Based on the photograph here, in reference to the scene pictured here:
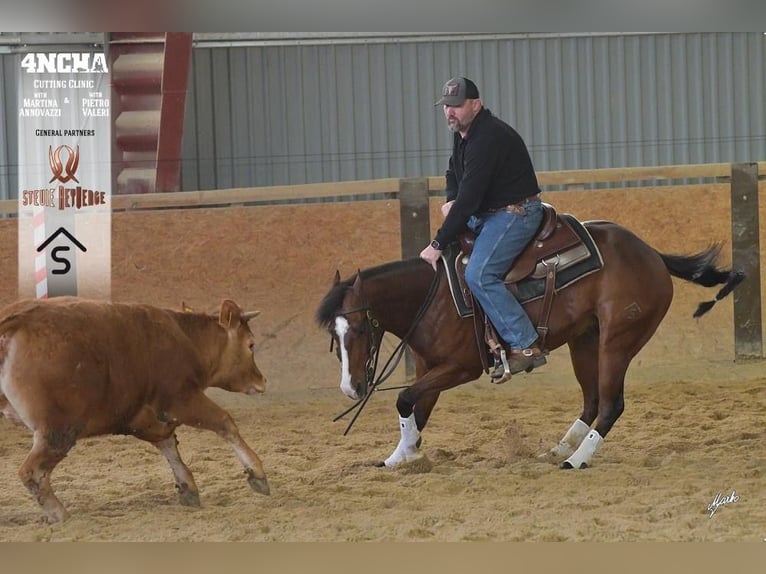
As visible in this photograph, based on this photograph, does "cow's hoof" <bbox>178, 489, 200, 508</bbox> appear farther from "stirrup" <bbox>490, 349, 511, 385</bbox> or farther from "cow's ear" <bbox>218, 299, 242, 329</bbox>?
"stirrup" <bbox>490, 349, 511, 385</bbox>

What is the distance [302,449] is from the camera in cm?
614

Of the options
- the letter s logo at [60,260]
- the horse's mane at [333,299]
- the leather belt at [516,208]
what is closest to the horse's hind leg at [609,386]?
the leather belt at [516,208]

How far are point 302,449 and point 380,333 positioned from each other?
0.79 meters

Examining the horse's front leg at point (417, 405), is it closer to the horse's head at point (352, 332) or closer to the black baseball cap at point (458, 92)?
the horse's head at point (352, 332)

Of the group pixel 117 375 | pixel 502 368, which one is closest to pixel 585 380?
pixel 502 368

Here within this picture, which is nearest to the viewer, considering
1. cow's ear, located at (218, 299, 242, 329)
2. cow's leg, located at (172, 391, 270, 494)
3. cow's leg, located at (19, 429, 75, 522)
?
cow's leg, located at (19, 429, 75, 522)

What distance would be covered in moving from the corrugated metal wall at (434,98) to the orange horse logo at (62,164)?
23.4 inches

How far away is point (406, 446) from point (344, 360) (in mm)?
562

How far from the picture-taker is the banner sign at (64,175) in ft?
18.5

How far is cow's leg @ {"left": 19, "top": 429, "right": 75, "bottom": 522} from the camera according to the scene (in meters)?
4.98

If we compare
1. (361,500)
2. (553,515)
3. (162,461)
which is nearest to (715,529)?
(553,515)

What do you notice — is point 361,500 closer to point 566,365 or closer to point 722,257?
point 566,365

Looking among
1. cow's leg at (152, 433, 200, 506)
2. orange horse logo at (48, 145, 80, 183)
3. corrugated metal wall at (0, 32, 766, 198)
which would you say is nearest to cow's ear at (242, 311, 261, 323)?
cow's leg at (152, 433, 200, 506)

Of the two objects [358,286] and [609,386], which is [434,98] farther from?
[609,386]
